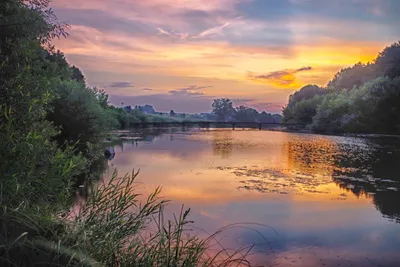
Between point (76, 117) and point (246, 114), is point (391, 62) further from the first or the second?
point (246, 114)

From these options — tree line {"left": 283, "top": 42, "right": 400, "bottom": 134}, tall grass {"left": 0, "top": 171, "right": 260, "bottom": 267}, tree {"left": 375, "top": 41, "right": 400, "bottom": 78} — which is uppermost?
tree {"left": 375, "top": 41, "right": 400, "bottom": 78}

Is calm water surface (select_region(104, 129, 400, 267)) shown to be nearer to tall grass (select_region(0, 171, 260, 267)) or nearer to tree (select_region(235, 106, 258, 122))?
tall grass (select_region(0, 171, 260, 267))

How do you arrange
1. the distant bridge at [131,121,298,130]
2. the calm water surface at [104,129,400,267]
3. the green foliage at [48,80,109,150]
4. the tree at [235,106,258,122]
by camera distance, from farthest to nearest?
the tree at [235,106,258,122]
the distant bridge at [131,121,298,130]
the green foliage at [48,80,109,150]
the calm water surface at [104,129,400,267]

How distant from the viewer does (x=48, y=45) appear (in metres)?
10.4

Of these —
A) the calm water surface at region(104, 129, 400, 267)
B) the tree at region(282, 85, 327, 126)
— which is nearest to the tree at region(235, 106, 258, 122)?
the tree at region(282, 85, 327, 126)

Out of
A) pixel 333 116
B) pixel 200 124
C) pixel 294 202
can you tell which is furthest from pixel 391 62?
pixel 294 202

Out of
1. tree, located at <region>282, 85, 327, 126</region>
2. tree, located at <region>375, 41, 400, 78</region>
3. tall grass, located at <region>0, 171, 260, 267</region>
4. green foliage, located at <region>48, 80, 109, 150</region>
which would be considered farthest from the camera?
tree, located at <region>282, 85, 327, 126</region>

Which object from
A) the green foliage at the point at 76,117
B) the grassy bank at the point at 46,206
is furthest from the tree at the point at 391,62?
the grassy bank at the point at 46,206

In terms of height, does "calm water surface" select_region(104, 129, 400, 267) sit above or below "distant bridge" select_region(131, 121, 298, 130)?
below

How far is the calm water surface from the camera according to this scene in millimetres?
9094

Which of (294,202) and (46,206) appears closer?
(46,206)

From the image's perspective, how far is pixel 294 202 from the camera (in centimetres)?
1384

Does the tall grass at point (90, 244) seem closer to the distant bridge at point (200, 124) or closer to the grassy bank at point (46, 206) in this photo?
the grassy bank at point (46, 206)

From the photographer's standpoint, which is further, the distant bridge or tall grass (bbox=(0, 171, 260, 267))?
the distant bridge
